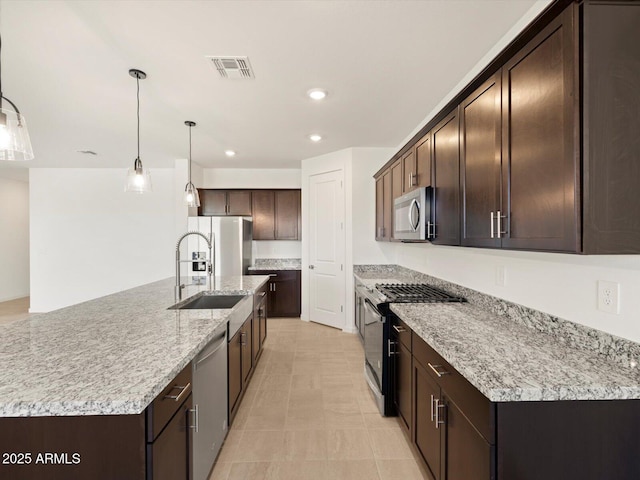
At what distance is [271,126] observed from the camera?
3592mm

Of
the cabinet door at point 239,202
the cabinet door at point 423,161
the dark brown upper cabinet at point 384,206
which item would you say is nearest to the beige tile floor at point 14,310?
the cabinet door at point 239,202

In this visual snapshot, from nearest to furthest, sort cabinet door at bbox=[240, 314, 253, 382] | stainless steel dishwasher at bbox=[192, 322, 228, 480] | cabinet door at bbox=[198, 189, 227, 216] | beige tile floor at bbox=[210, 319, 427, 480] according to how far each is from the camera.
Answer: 1. stainless steel dishwasher at bbox=[192, 322, 228, 480]
2. beige tile floor at bbox=[210, 319, 427, 480]
3. cabinet door at bbox=[240, 314, 253, 382]
4. cabinet door at bbox=[198, 189, 227, 216]

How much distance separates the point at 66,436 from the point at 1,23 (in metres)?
2.42

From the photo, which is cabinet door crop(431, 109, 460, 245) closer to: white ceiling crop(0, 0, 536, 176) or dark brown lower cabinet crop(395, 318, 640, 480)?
white ceiling crop(0, 0, 536, 176)

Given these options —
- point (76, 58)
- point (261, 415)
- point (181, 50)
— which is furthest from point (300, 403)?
point (76, 58)

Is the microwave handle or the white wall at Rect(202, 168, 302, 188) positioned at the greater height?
the white wall at Rect(202, 168, 302, 188)

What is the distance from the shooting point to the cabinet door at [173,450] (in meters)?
1.04

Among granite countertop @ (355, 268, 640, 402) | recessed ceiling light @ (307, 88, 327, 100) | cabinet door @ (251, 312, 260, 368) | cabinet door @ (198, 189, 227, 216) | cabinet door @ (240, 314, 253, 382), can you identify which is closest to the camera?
granite countertop @ (355, 268, 640, 402)

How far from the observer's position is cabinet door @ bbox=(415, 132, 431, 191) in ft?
7.88

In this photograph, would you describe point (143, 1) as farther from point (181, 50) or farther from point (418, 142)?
point (418, 142)

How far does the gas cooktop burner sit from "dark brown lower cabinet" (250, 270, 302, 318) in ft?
9.02

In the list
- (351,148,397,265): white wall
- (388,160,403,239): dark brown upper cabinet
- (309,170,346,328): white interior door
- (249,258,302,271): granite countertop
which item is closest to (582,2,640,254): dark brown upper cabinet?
(388,160,403,239): dark brown upper cabinet

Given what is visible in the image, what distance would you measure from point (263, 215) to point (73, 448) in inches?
189

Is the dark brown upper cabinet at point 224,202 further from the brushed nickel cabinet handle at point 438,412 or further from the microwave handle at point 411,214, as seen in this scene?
the brushed nickel cabinet handle at point 438,412
